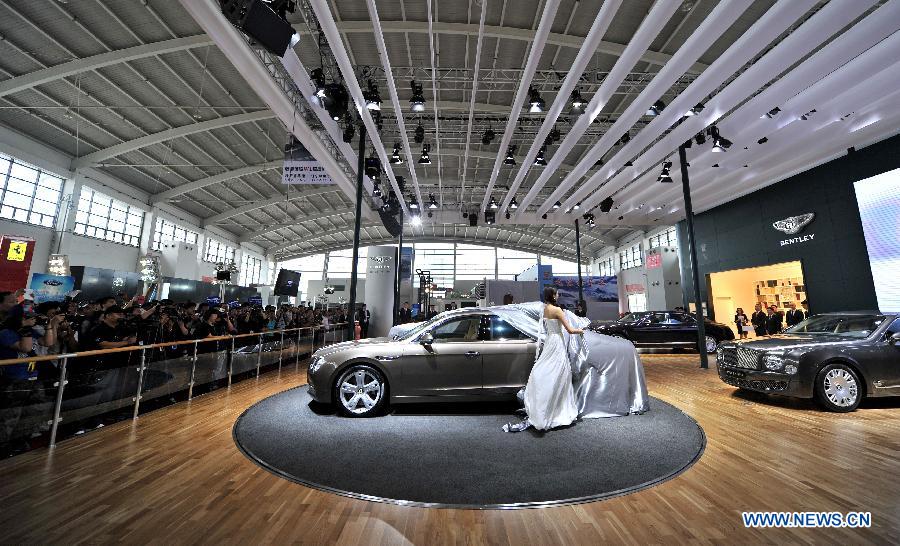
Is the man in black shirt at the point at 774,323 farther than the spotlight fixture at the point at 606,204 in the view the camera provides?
No

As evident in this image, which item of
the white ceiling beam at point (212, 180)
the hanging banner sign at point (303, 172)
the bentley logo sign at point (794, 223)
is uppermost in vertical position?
the white ceiling beam at point (212, 180)

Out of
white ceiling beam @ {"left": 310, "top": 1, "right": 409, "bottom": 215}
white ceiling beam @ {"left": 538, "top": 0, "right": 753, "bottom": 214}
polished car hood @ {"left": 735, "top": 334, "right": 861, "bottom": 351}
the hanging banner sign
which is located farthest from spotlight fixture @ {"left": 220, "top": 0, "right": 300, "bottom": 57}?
polished car hood @ {"left": 735, "top": 334, "right": 861, "bottom": 351}

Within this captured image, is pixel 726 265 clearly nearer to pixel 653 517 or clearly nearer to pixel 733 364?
pixel 733 364

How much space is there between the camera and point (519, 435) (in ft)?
12.0

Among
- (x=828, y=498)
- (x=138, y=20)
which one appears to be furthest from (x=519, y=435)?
(x=138, y=20)

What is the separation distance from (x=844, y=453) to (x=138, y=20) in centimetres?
1493

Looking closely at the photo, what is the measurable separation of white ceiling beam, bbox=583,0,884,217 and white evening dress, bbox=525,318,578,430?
6.49 meters

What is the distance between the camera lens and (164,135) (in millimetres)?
14086

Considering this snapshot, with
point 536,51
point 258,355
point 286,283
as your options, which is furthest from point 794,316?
point 286,283

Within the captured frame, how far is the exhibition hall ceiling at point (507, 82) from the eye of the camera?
6359 mm

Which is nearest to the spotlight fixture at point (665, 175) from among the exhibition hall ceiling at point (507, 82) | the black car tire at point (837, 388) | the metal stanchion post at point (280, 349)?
the exhibition hall ceiling at point (507, 82)

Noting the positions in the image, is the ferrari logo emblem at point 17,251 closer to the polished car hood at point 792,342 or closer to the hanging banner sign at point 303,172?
the hanging banner sign at point 303,172

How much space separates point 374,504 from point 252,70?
816 centimetres

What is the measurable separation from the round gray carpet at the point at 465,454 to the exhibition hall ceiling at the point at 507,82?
5.89 m
